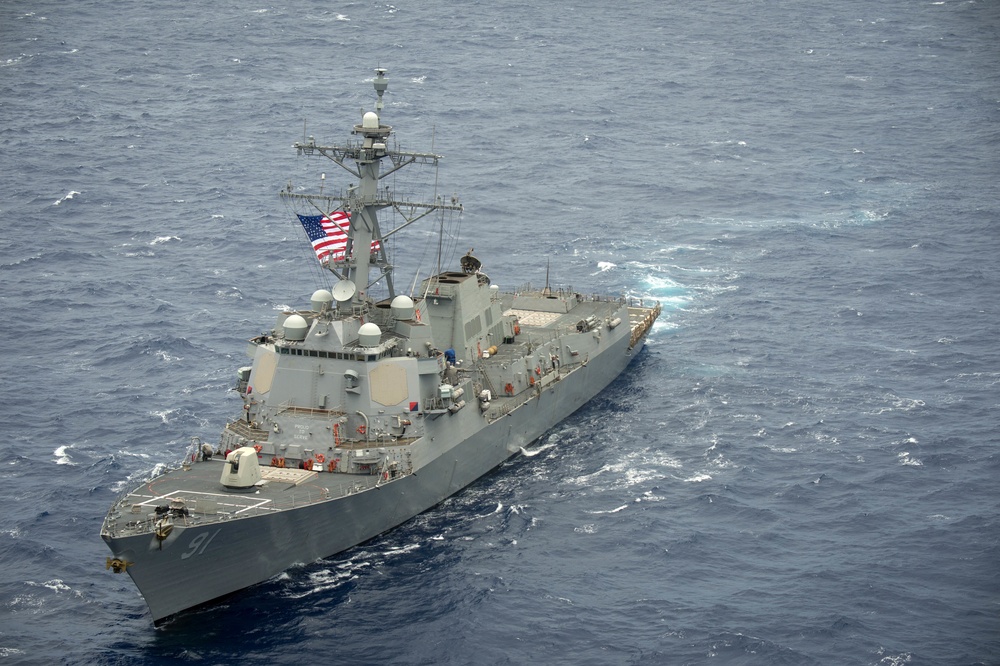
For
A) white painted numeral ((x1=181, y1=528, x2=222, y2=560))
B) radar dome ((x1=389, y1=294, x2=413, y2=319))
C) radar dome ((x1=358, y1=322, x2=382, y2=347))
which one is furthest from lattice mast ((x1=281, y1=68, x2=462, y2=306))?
white painted numeral ((x1=181, y1=528, x2=222, y2=560))

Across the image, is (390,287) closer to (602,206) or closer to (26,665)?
(26,665)

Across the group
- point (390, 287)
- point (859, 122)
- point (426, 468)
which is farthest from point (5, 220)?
point (859, 122)

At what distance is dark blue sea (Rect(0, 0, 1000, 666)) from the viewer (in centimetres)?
3912

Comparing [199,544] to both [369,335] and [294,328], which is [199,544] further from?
[369,335]

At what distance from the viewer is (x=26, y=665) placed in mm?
35531

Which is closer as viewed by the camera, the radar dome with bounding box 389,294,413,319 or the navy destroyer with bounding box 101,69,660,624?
the navy destroyer with bounding box 101,69,660,624

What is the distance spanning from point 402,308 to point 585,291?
1997cm

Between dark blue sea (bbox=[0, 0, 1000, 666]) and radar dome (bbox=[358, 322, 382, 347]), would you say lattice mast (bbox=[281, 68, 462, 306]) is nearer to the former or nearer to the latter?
radar dome (bbox=[358, 322, 382, 347])

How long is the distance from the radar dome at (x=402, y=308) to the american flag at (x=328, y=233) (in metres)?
2.89

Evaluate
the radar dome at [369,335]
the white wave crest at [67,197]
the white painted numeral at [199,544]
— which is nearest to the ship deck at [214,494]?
the white painted numeral at [199,544]

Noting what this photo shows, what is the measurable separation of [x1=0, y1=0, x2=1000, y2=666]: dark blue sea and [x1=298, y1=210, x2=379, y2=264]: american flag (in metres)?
8.84

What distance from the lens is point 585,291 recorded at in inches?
2603

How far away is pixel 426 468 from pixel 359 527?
3.40m

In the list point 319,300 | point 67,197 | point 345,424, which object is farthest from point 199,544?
point 67,197
